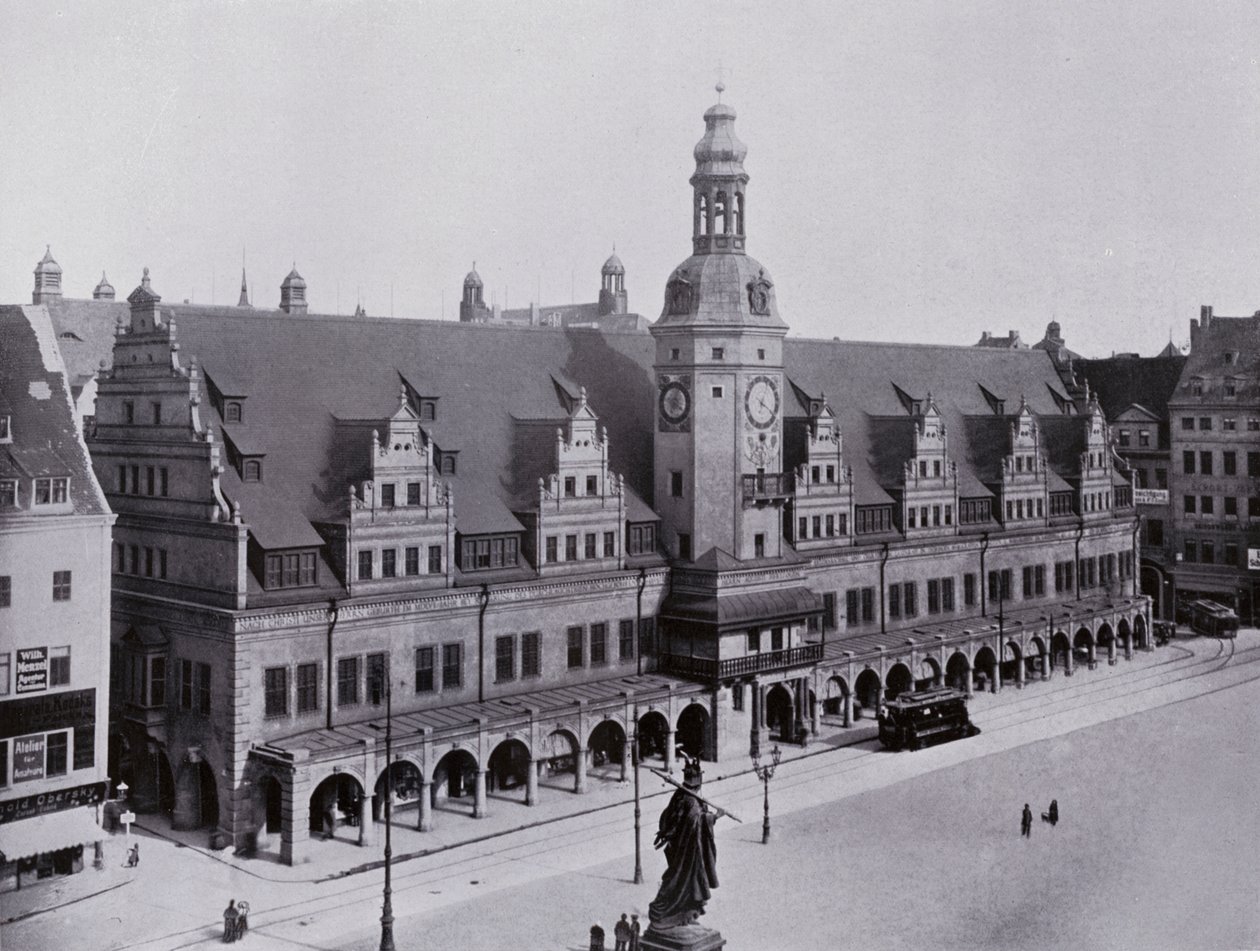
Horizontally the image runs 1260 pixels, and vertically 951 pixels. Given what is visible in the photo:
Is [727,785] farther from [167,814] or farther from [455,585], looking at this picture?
[167,814]

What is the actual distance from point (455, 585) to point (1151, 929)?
29639 millimetres

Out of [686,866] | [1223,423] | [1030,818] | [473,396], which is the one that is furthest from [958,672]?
[686,866]

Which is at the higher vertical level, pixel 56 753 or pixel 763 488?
pixel 763 488

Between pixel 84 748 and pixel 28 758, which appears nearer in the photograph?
pixel 28 758

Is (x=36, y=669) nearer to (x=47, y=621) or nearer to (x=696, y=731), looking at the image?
(x=47, y=621)

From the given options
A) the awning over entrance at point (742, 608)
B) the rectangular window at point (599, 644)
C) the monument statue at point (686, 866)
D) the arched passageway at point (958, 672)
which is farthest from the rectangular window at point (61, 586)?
the arched passageway at point (958, 672)

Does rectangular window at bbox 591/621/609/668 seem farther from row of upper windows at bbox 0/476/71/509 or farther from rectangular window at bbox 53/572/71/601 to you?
row of upper windows at bbox 0/476/71/509

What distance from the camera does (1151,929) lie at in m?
44.3

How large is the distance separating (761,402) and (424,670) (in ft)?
68.8

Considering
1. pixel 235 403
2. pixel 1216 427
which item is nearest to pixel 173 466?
pixel 235 403

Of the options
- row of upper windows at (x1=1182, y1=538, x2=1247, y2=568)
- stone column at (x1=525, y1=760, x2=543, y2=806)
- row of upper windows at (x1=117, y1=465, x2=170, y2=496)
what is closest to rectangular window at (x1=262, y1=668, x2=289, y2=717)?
row of upper windows at (x1=117, y1=465, x2=170, y2=496)

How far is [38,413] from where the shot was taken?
48438mm

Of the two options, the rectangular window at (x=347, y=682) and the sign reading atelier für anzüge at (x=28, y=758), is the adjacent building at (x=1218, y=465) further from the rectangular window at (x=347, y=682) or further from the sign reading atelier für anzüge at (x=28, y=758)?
the sign reading atelier für anzüge at (x=28, y=758)

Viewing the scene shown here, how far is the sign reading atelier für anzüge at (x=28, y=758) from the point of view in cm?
4631
